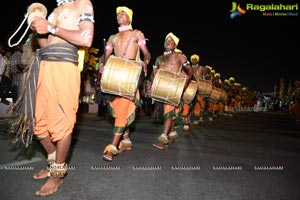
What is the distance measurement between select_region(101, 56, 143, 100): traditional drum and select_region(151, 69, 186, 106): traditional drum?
1.11 meters

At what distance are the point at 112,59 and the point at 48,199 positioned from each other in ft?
7.18

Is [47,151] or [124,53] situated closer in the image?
[47,151]

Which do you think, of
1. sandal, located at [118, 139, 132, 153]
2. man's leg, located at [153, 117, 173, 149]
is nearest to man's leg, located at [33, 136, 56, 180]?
sandal, located at [118, 139, 132, 153]

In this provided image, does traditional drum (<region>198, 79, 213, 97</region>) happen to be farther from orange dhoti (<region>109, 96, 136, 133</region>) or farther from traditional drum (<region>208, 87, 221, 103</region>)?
orange dhoti (<region>109, 96, 136, 133</region>)

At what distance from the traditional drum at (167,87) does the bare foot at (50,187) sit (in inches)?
110

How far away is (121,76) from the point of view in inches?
168

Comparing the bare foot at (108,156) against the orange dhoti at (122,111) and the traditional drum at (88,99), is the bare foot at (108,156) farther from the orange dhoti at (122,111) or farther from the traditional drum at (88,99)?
the traditional drum at (88,99)

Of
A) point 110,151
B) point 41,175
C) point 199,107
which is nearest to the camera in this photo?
point 41,175

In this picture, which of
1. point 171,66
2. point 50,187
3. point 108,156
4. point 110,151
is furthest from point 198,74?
point 50,187

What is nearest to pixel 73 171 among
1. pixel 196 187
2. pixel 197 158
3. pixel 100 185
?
pixel 100 185

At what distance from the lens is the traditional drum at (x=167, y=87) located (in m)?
5.39

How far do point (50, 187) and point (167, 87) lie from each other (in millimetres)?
2999

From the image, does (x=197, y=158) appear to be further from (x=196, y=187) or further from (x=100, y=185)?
(x=100, y=185)

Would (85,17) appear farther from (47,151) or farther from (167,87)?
(167,87)
